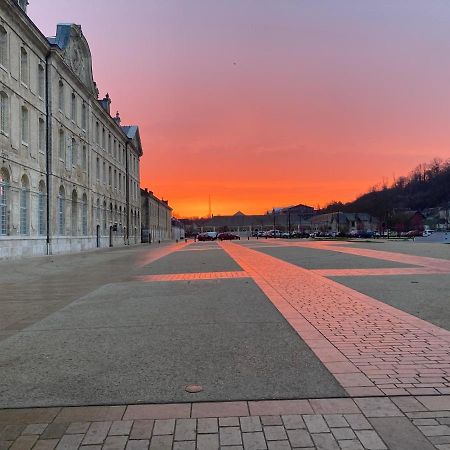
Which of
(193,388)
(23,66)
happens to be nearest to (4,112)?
(23,66)

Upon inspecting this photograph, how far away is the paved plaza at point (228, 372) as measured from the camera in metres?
3.77

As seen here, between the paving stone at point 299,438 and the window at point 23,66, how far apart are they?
31376mm

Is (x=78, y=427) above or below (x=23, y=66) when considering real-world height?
below

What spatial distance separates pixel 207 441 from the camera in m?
3.64

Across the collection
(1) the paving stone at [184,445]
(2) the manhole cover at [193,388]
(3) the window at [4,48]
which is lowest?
(1) the paving stone at [184,445]

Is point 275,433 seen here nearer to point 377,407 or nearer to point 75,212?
point 377,407

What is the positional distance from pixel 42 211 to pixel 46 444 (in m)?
32.4

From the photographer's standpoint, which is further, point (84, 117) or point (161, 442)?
point (84, 117)

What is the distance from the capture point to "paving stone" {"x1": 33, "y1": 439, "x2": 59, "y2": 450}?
359 cm

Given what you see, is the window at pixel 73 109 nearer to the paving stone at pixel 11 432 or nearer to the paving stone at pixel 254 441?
the paving stone at pixel 11 432

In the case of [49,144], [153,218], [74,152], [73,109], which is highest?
[73,109]

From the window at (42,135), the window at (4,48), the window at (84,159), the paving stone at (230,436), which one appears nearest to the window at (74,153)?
the window at (84,159)

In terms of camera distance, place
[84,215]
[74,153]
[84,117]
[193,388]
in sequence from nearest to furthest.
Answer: [193,388], [74,153], [84,215], [84,117]

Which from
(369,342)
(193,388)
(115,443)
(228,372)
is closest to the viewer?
(115,443)
